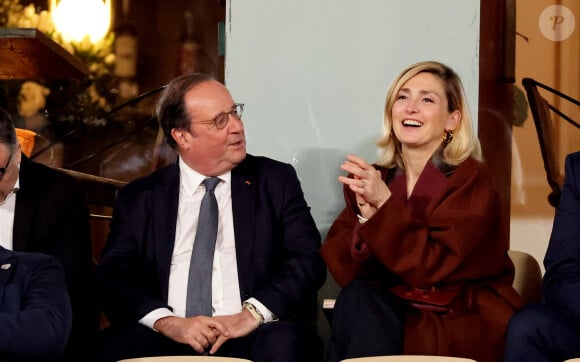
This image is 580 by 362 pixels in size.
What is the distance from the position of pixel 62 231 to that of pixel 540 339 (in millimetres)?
1338

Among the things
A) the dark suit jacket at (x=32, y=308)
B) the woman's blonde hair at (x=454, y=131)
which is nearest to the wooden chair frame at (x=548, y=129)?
the woman's blonde hair at (x=454, y=131)

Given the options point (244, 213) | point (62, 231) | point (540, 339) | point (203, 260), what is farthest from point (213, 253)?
point (540, 339)

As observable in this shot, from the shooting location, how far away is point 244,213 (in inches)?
115

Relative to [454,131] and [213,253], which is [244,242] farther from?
[454,131]

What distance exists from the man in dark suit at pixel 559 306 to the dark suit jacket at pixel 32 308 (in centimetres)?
107

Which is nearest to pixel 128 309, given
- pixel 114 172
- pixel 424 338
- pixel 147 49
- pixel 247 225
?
pixel 247 225

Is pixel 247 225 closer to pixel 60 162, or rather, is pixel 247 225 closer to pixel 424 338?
pixel 424 338

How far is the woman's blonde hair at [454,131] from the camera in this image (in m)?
2.86

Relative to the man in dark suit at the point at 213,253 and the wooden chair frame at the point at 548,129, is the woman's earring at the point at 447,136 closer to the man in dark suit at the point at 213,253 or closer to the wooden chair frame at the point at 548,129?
the man in dark suit at the point at 213,253

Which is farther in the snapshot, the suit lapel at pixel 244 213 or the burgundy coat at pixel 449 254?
the suit lapel at pixel 244 213

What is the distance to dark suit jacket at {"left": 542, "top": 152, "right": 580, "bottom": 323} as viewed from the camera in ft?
8.29

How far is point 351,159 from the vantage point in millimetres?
2666

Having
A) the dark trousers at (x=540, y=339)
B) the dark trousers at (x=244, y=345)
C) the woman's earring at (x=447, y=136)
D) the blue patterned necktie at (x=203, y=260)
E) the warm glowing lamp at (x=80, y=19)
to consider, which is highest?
the warm glowing lamp at (x=80, y=19)

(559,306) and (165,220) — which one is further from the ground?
(165,220)
